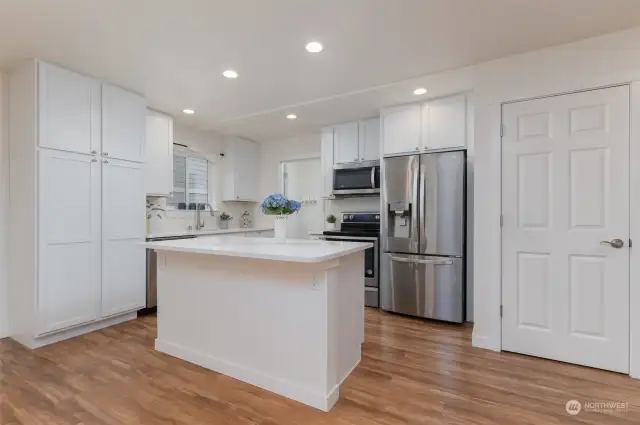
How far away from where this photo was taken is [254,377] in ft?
7.21

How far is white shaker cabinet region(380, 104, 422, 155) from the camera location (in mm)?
3730

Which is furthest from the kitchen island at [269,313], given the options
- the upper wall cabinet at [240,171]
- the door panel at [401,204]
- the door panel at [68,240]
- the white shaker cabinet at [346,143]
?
the upper wall cabinet at [240,171]

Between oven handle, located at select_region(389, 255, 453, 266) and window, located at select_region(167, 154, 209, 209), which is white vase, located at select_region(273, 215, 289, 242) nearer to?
oven handle, located at select_region(389, 255, 453, 266)

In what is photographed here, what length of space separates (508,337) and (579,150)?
1632mm

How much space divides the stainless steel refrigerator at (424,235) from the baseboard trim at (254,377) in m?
1.87

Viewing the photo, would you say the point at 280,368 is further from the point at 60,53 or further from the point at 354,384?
the point at 60,53

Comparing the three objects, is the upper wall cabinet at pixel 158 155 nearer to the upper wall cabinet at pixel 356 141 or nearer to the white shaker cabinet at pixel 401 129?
the upper wall cabinet at pixel 356 141

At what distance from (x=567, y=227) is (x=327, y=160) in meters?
2.98

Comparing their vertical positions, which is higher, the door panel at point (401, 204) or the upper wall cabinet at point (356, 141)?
the upper wall cabinet at point (356, 141)

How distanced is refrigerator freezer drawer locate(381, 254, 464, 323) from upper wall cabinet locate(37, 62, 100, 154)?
3.40 meters

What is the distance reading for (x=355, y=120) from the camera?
4457mm

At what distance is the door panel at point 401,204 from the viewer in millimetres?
3656

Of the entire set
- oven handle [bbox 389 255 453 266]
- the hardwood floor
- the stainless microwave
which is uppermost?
the stainless microwave

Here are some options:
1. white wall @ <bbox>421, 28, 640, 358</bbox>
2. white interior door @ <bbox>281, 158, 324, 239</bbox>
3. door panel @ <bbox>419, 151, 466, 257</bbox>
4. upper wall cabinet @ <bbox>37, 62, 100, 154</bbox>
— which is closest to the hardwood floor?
white wall @ <bbox>421, 28, 640, 358</bbox>
